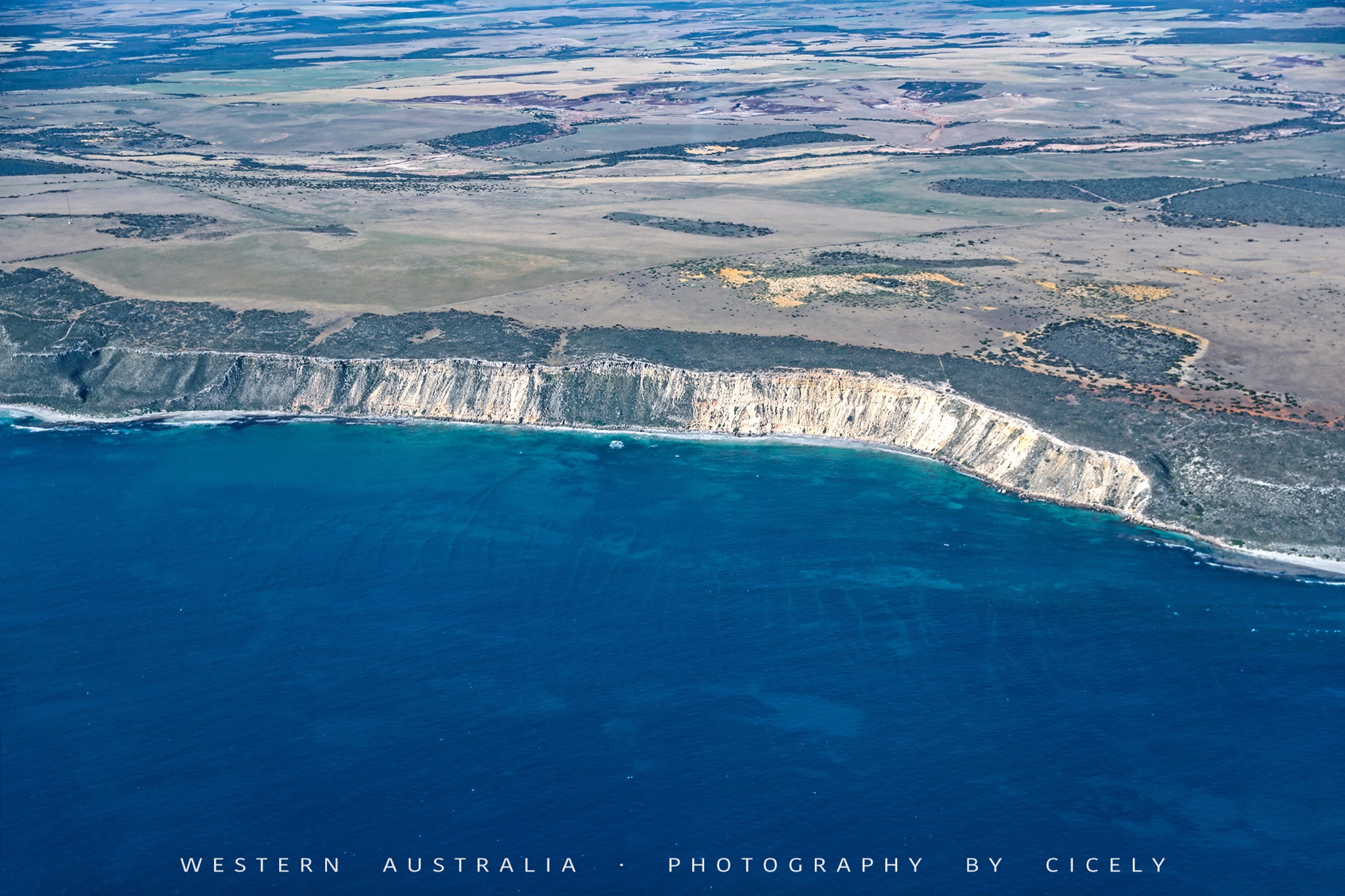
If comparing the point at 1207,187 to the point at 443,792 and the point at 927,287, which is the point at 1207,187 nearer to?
the point at 927,287

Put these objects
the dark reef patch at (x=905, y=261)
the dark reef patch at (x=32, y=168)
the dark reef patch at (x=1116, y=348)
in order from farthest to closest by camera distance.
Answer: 1. the dark reef patch at (x=32, y=168)
2. the dark reef patch at (x=905, y=261)
3. the dark reef patch at (x=1116, y=348)

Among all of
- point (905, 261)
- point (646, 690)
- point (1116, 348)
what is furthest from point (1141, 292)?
point (646, 690)

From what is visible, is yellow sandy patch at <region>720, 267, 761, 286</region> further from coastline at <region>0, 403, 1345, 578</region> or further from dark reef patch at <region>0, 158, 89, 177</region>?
dark reef patch at <region>0, 158, 89, 177</region>

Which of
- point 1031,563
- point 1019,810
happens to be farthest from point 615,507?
point 1019,810

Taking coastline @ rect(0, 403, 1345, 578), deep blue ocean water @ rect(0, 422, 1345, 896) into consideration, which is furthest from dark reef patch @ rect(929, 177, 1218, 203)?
→ deep blue ocean water @ rect(0, 422, 1345, 896)

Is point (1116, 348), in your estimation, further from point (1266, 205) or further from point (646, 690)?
point (1266, 205)

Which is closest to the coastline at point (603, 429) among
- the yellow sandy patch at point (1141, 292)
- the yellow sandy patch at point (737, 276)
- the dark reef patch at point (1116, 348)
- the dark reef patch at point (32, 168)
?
the dark reef patch at point (1116, 348)

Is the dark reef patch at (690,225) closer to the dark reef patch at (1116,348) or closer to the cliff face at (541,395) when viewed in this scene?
the cliff face at (541,395)
